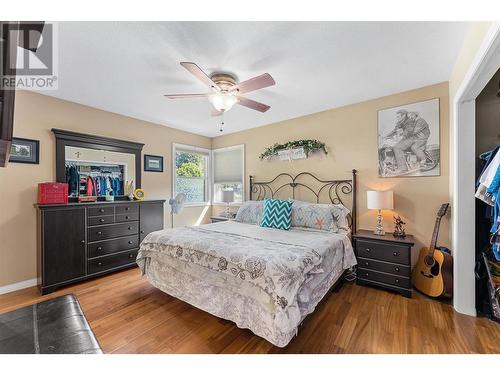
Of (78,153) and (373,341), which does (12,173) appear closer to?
(78,153)

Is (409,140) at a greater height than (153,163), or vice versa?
(409,140)

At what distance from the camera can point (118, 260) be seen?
317 centimetres

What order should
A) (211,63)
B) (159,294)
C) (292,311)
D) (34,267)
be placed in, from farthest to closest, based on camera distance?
→ (34,267) < (159,294) < (211,63) < (292,311)

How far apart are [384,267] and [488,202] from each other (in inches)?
45.9

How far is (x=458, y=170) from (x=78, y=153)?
464 cm

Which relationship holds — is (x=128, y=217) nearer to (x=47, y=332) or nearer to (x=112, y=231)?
(x=112, y=231)

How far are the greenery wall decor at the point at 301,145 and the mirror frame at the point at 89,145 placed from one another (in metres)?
2.29

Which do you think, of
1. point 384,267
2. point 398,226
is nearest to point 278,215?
point 384,267

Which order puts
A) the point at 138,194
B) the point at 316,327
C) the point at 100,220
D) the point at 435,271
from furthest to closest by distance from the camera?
the point at 138,194
the point at 100,220
the point at 435,271
the point at 316,327

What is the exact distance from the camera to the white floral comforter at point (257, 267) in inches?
61.9

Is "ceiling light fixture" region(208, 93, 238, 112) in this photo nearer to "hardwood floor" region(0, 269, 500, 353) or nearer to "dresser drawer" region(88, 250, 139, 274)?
"hardwood floor" region(0, 269, 500, 353)

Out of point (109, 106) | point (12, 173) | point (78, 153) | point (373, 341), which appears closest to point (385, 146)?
point (373, 341)

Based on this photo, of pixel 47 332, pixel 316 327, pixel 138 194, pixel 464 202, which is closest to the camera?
pixel 47 332

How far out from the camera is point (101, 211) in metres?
2.99
